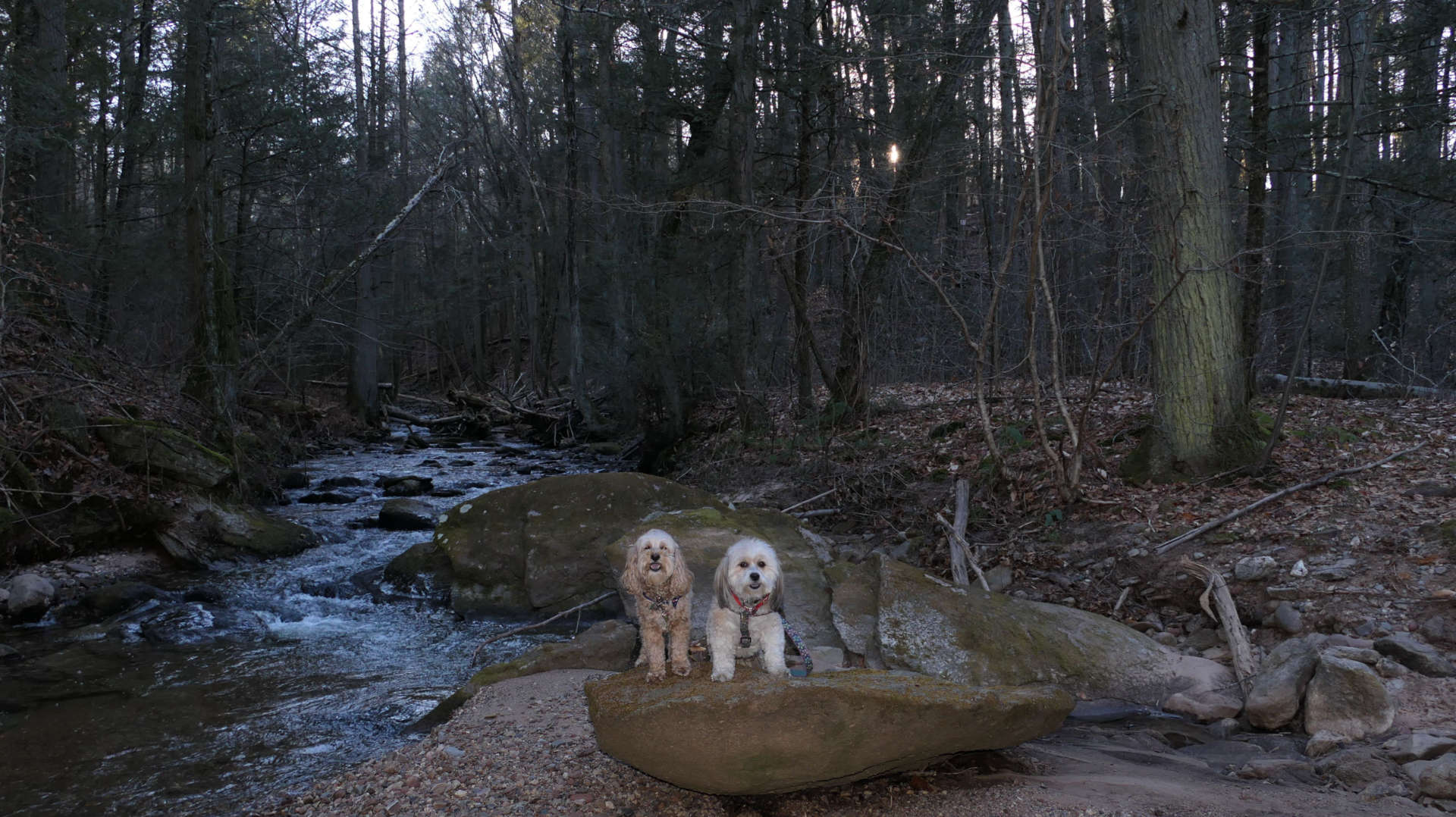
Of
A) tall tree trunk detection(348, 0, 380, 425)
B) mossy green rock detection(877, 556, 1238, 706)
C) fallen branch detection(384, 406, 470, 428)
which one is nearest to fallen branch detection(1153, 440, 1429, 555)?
mossy green rock detection(877, 556, 1238, 706)

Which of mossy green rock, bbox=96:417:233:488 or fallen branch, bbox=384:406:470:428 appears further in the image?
fallen branch, bbox=384:406:470:428

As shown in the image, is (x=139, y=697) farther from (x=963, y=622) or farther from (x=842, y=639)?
(x=963, y=622)

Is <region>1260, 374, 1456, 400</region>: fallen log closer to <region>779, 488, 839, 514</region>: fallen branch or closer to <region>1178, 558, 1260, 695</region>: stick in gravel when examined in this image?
<region>1178, 558, 1260, 695</region>: stick in gravel

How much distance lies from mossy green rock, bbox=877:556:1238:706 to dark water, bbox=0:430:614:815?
392 centimetres

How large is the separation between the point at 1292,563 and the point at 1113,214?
426 cm

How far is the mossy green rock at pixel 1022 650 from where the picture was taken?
6.57 metres

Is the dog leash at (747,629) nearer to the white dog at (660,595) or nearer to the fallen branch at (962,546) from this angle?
the white dog at (660,595)

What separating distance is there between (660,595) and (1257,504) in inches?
277

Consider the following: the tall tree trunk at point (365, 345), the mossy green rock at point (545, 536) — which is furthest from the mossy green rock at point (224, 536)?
the tall tree trunk at point (365, 345)

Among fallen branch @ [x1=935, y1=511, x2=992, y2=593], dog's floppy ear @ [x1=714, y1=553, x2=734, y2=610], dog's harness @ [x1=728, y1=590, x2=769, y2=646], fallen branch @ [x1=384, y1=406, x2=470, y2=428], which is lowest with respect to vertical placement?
fallen branch @ [x1=935, y1=511, x2=992, y2=593]

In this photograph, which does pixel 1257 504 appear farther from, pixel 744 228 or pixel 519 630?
pixel 744 228

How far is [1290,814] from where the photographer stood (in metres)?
4.10

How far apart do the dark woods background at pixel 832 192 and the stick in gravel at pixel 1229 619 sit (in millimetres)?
2740

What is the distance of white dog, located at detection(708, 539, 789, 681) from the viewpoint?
4.08 m
